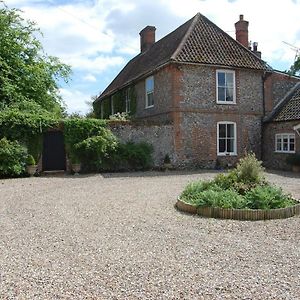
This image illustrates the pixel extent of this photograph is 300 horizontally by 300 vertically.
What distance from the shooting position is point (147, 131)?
19891mm

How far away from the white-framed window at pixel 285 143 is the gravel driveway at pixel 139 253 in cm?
1235

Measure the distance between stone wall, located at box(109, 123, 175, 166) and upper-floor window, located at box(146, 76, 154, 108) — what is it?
10.3 ft

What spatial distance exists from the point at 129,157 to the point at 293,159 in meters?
8.57

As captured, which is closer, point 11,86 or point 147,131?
point 147,131

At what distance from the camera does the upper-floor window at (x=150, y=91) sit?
73.9 ft

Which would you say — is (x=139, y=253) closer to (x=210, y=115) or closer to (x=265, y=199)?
(x=265, y=199)

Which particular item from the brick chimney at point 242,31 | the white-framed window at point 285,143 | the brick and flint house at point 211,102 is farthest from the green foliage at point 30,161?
the brick chimney at point 242,31

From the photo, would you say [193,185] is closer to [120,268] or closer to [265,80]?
[120,268]

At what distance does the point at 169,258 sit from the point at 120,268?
0.81 m

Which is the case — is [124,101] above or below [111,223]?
above

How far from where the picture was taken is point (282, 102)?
2283 cm

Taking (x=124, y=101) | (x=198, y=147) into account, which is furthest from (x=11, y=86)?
(x=198, y=147)

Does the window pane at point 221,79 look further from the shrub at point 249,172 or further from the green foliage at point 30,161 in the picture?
the shrub at point 249,172

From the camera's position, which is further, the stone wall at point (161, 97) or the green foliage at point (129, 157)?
the stone wall at point (161, 97)
